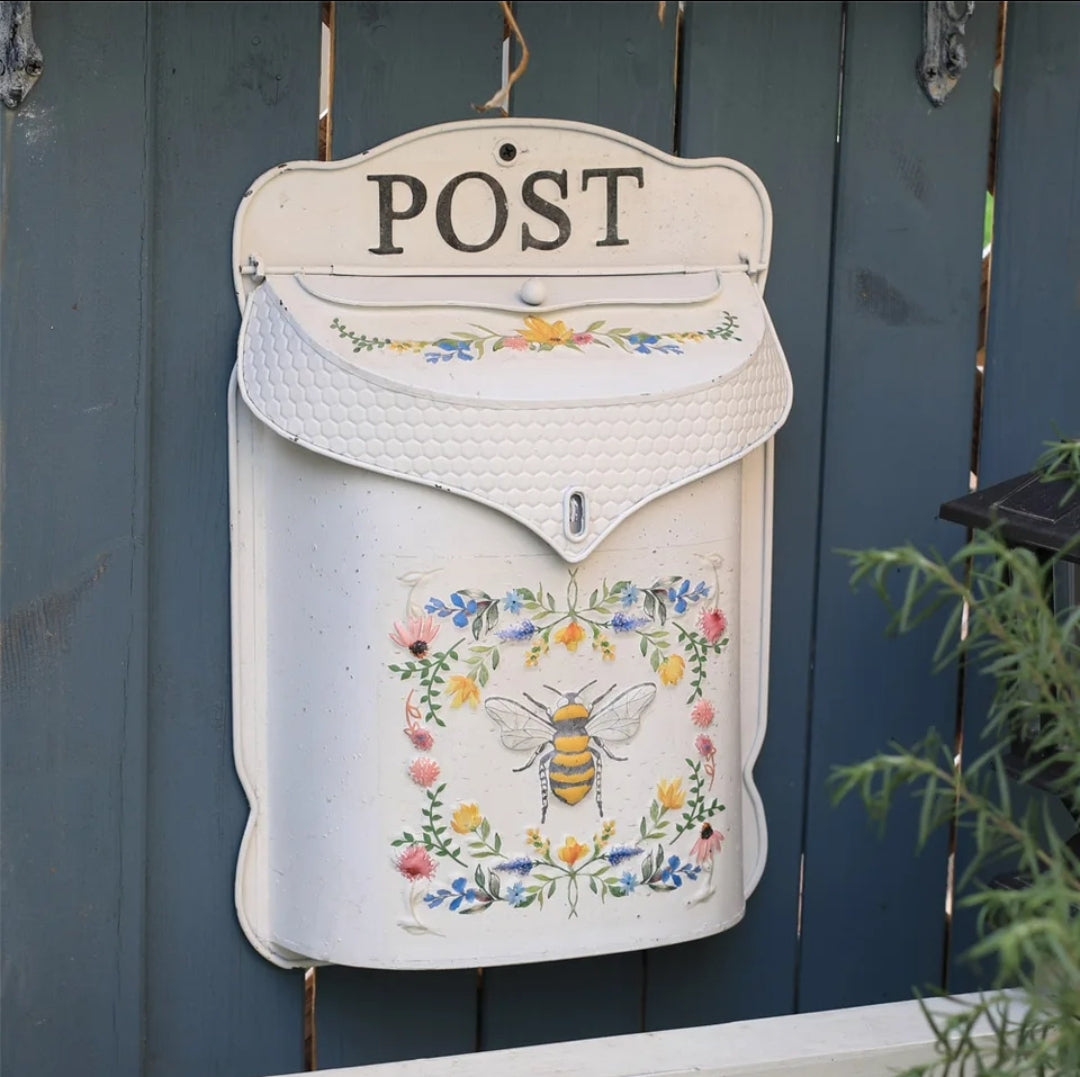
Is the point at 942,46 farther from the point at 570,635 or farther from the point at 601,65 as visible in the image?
the point at 570,635

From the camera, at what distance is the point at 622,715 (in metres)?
1.51

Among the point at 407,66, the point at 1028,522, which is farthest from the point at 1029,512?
the point at 407,66

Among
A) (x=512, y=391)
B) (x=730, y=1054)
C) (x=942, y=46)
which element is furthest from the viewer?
(x=942, y=46)

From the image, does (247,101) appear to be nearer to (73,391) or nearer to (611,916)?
(73,391)

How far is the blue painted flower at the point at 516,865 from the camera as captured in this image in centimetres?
150

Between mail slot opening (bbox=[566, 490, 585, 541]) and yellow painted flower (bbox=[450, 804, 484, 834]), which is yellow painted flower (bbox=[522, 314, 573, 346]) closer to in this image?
mail slot opening (bbox=[566, 490, 585, 541])

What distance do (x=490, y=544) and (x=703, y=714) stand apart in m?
0.27

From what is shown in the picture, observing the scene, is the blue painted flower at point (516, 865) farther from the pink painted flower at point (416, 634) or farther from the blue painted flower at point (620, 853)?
the pink painted flower at point (416, 634)

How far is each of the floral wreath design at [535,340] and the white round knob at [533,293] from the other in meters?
0.01

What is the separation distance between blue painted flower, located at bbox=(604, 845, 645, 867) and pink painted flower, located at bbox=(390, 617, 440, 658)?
0.84ft

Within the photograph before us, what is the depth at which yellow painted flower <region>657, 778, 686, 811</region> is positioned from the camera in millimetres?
1532

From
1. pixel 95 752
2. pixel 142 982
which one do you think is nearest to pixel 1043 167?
pixel 95 752

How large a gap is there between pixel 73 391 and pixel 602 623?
51cm

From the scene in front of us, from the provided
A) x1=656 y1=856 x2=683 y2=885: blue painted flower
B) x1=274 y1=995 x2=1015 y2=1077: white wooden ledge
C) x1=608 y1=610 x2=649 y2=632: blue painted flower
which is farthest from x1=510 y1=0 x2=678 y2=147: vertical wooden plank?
x1=274 y1=995 x2=1015 y2=1077: white wooden ledge
